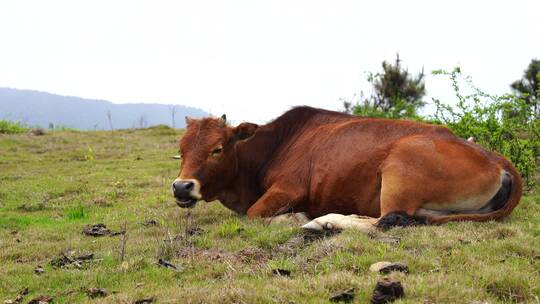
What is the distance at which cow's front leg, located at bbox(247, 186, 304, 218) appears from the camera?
27.6 feet

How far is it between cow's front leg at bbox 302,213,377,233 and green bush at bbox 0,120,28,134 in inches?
975

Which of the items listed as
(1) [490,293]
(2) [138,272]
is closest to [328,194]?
(2) [138,272]

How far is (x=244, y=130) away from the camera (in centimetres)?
940

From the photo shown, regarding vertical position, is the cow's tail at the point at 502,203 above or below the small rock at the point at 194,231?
above

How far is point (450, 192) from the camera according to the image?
7145 mm

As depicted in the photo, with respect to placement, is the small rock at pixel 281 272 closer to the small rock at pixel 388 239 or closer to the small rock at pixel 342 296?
the small rock at pixel 342 296

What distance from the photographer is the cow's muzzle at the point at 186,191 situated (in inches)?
318

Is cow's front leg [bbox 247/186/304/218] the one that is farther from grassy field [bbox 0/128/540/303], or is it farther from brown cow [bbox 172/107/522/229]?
grassy field [bbox 0/128/540/303]

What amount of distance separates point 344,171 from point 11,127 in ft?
83.0

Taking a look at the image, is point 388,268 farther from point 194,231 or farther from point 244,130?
point 244,130

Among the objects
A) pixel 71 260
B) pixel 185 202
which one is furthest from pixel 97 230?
pixel 71 260

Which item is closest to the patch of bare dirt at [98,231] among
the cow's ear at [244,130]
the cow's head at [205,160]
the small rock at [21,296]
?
the cow's head at [205,160]

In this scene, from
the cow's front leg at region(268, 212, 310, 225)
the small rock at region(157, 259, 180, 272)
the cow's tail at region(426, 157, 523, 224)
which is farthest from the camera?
the cow's front leg at region(268, 212, 310, 225)

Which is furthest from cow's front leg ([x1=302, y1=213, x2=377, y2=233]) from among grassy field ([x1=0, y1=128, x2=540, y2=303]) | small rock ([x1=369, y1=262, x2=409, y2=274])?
small rock ([x1=369, y1=262, x2=409, y2=274])
